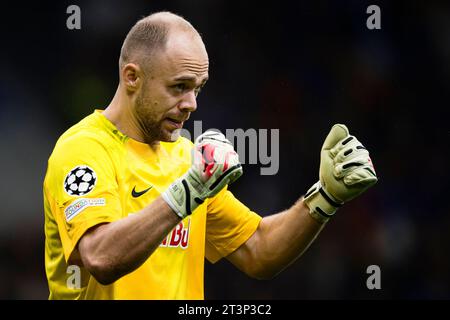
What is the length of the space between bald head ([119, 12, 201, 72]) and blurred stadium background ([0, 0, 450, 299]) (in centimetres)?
336

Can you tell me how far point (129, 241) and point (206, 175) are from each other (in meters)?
0.43

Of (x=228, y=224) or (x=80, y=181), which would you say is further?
(x=228, y=224)

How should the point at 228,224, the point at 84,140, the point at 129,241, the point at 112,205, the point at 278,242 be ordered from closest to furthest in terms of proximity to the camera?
the point at 129,241
the point at 112,205
the point at 84,140
the point at 278,242
the point at 228,224

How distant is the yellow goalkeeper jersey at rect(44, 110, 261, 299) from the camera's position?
12.0ft

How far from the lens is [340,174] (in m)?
3.96

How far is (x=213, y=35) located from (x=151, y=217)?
4.58 m

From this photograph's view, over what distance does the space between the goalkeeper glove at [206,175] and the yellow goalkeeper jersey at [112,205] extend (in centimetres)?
34

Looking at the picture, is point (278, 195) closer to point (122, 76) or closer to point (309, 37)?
point (309, 37)
